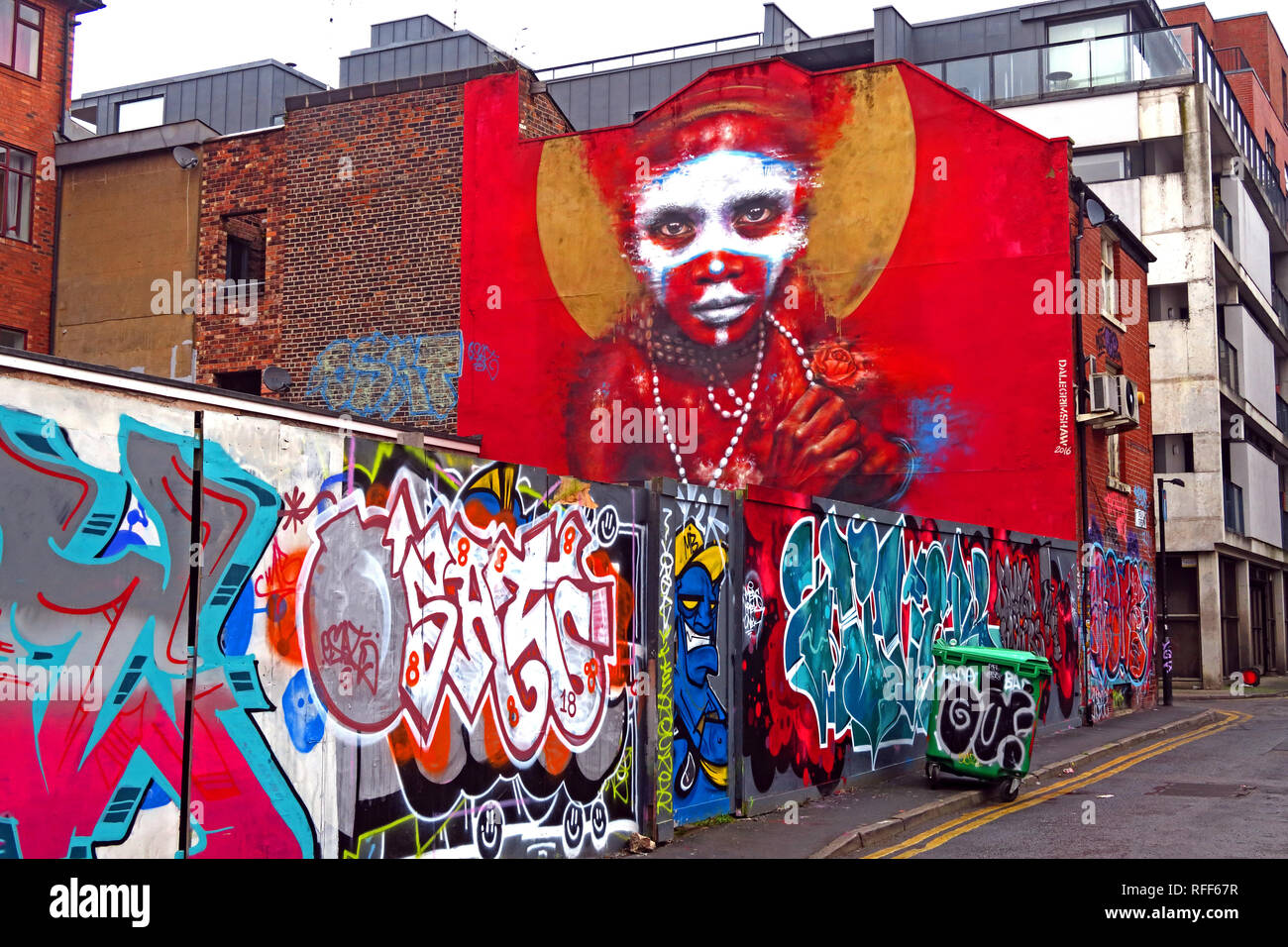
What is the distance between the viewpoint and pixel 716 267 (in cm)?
2275

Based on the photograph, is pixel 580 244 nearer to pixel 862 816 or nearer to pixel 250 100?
pixel 862 816

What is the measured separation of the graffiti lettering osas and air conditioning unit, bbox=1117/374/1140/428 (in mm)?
14765

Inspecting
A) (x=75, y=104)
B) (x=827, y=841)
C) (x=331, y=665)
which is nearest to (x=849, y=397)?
(x=827, y=841)

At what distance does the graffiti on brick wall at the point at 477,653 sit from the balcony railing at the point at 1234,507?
3195 cm

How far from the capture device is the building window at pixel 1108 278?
23.6 meters

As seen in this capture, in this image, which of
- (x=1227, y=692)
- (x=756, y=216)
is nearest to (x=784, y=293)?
(x=756, y=216)

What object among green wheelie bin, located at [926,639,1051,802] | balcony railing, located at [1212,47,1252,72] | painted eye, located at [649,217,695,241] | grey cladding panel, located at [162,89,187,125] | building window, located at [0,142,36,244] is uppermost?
balcony railing, located at [1212,47,1252,72]

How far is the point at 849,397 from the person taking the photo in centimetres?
2164

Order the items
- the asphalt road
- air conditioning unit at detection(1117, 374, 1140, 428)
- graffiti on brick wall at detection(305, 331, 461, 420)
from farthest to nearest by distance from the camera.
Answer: graffiti on brick wall at detection(305, 331, 461, 420) < air conditioning unit at detection(1117, 374, 1140, 428) < the asphalt road

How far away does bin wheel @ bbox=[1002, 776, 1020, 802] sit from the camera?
12.7 metres

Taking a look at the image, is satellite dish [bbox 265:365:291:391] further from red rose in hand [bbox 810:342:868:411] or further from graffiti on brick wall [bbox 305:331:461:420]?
red rose in hand [bbox 810:342:868:411]

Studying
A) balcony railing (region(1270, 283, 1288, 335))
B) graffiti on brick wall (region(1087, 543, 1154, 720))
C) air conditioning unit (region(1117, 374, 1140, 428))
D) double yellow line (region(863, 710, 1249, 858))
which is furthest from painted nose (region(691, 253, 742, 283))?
balcony railing (region(1270, 283, 1288, 335))

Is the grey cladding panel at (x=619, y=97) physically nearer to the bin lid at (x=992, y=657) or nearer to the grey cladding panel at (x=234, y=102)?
the grey cladding panel at (x=234, y=102)

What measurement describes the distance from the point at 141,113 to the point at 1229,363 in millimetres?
36062
